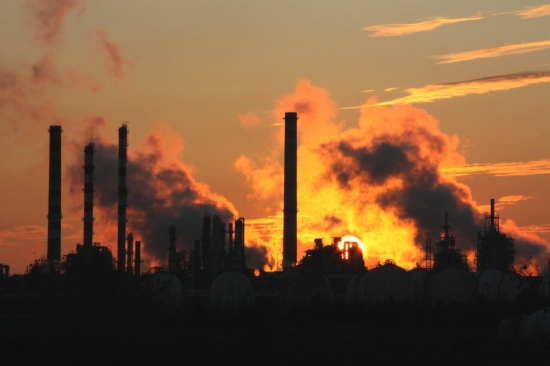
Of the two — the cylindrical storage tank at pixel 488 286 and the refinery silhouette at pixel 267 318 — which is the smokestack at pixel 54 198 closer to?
the refinery silhouette at pixel 267 318

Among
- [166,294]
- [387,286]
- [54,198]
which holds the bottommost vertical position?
[166,294]

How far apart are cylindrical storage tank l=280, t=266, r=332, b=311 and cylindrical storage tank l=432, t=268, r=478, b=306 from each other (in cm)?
672

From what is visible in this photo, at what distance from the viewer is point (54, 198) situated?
3051 inches

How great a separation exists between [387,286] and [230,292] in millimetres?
9962

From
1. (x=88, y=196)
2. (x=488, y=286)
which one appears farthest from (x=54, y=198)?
(x=488, y=286)

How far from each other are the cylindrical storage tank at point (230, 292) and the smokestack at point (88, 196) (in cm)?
2430

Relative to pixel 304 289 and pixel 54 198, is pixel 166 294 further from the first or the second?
pixel 54 198

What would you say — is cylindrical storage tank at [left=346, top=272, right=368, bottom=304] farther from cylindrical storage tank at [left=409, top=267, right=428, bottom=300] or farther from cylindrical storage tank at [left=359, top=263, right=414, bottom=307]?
cylindrical storage tank at [left=409, top=267, right=428, bottom=300]

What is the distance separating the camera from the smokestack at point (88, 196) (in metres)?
79.4

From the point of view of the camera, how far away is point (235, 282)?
58.2m

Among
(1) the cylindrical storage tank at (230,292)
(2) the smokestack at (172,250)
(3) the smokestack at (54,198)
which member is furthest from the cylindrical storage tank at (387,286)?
(2) the smokestack at (172,250)

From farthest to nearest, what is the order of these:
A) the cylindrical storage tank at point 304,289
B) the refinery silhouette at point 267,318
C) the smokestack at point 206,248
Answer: the smokestack at point 206,248 → the cylindrical storage tank at point 304,289 → the refinery silhouette at point 267,318

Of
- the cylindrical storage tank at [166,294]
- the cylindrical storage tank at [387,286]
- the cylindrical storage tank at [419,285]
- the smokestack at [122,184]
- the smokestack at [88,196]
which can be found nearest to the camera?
the cylindrical storage tank at [166,294]

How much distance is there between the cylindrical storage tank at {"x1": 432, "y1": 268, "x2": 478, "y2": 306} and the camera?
56.6 meters
